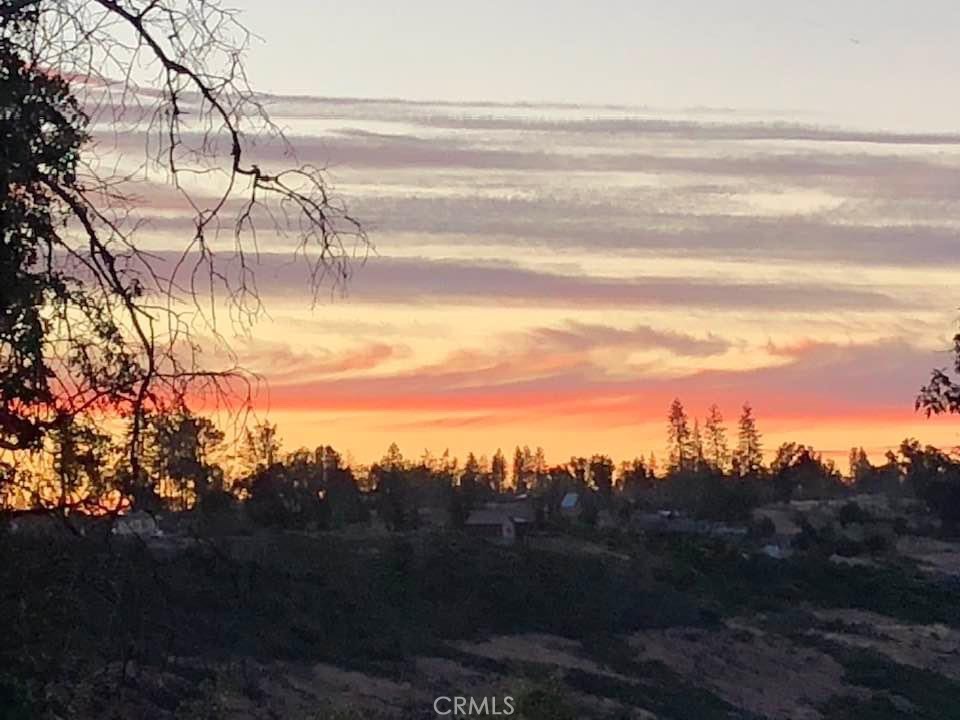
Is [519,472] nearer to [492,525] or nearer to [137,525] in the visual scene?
[492,525]

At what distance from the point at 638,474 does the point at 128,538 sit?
116180 mm

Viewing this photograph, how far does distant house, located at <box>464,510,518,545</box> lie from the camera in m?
63.9

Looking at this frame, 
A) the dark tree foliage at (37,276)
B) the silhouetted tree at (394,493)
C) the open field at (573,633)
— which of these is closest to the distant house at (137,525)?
the dark tree foliage at (37,276)

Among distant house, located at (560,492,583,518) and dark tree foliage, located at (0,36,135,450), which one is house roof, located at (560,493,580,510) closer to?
distant house, located at (560,492,583,518)

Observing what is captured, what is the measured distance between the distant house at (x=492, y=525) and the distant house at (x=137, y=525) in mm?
52899

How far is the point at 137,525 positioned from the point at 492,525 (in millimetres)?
62575

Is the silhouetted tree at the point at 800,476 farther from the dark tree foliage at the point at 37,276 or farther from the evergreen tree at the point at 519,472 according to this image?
the dark tree foliage at the point at 37,276

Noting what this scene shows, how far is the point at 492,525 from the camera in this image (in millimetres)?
69438

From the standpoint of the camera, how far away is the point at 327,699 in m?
34.8

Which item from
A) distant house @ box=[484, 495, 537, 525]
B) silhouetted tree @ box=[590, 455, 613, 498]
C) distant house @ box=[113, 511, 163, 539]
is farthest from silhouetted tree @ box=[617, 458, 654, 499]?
distant house @ box=[113, 511, 163, 539]

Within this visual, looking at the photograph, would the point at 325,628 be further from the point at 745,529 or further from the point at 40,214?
the point at 745,529

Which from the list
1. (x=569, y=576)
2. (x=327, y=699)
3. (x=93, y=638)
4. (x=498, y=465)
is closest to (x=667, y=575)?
(x=569, y=576)

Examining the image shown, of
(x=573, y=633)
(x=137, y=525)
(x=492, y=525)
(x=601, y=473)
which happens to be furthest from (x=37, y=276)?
(x=601, y=473)

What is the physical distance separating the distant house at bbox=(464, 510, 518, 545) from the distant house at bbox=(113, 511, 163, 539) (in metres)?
52.9
